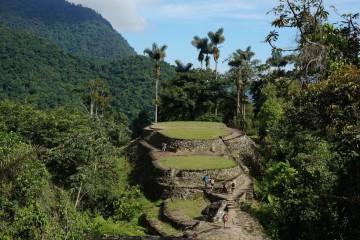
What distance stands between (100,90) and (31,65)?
148 feet

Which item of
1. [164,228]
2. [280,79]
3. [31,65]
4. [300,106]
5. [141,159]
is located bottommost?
[164,228]

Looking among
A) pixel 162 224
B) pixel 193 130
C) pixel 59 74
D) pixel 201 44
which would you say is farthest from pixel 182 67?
pixel 59 74

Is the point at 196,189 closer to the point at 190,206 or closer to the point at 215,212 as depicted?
the point at 190,206

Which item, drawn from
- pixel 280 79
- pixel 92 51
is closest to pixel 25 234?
pixel 280 79

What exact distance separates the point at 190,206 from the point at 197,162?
394 cm

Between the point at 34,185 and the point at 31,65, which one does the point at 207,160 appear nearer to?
the point at 34,185

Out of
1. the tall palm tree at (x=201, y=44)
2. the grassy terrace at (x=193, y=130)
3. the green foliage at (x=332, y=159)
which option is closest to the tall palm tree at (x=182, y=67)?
the tall palm tree at (x=201, y=44)

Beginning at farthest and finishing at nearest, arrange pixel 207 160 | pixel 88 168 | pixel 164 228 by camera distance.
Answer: pixel 207 160, pixel 88 168, pixel 164 228

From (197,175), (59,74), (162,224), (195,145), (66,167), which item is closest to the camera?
(162,224)

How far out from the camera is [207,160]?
981 inches

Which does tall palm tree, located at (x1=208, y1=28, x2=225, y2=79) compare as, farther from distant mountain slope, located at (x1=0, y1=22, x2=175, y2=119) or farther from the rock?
distant mountain slope, located at (x1=0, y1=22, x2=175, y2=119)

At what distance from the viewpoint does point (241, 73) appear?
145 ft

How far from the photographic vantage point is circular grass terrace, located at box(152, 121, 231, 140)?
2848cm

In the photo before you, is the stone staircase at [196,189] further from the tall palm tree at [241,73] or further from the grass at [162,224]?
the tall palm tree at [241,73]
